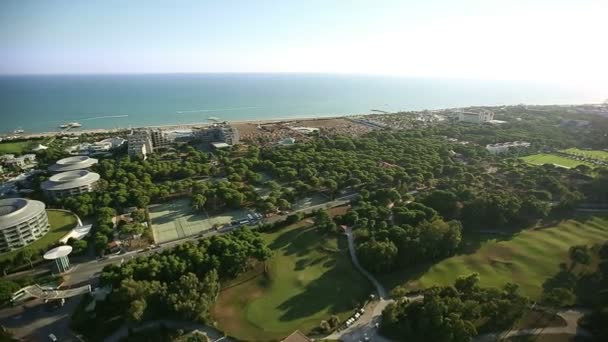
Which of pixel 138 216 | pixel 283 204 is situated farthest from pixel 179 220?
pixel 283 204

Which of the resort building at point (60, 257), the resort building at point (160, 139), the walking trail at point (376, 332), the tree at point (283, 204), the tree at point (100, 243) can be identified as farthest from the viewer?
the resort building at point (160, 139)

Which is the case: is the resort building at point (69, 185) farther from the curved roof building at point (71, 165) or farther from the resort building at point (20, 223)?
the resort building at point (20, 223)

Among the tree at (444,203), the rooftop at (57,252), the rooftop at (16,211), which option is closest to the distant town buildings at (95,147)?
the rooftop at (16,211)

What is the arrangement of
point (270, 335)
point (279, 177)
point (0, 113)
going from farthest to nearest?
point (0, 113) < point (279, 177) < point (270, 335)

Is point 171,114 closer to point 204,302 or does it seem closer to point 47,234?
point 47,234

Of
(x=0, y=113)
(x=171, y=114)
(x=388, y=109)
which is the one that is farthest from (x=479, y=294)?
(x=0, y=113)

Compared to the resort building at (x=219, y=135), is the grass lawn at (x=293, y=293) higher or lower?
lower
